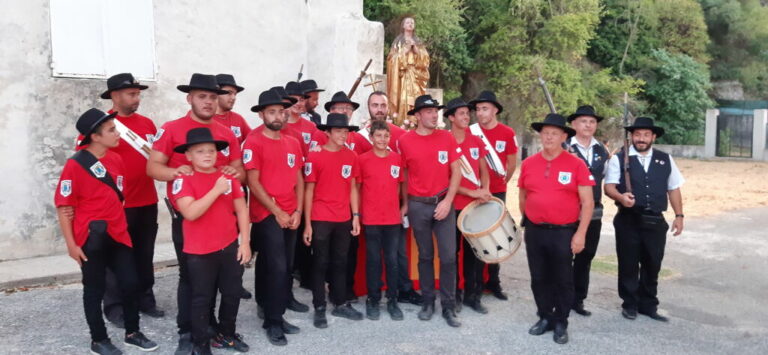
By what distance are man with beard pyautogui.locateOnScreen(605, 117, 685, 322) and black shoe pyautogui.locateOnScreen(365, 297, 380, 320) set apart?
2.34 metres

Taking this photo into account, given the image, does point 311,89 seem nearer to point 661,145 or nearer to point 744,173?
point 744,173

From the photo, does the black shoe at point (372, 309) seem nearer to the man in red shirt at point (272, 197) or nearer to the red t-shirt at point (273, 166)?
the man in red shirt at point (272, 197)

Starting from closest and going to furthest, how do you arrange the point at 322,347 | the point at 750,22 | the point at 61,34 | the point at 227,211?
1. the point at 227,211
2. the point at 322,347
3. the point at 61,34
4. the point at 750,22

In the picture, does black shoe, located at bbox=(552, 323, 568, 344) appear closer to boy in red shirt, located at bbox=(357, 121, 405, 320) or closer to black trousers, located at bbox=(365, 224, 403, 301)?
boy in red shirt, located at bbox=(357, 121, 405, 320)

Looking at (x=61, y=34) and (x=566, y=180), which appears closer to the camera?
(x=566, y=180)

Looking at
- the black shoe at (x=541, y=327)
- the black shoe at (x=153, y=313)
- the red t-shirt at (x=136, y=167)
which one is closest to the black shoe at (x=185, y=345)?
the black shoe at (x=153, y=313)

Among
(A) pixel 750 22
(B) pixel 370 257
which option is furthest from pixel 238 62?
(A) pixel 750 22

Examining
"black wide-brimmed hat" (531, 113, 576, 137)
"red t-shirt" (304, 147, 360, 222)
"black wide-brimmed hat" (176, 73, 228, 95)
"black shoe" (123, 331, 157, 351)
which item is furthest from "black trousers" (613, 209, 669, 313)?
"black shoe" (123, 331, 157, 351)

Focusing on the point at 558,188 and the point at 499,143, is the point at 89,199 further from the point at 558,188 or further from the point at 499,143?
the point at 499,143

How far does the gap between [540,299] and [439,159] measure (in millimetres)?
1494

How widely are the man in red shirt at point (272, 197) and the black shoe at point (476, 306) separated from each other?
1867mm

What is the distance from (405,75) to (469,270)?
3.95 m

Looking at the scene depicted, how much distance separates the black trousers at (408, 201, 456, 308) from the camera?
5.55m

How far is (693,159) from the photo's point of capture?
27.1 metres
